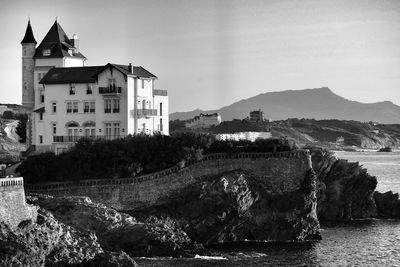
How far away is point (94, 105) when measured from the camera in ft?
300

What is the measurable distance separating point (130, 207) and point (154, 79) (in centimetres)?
1942

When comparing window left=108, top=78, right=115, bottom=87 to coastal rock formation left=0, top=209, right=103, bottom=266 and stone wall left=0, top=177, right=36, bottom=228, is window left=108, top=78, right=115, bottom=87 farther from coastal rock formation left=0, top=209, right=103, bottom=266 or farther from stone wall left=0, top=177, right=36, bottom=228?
stone wall left=0, top=177, right=36, bottom=228

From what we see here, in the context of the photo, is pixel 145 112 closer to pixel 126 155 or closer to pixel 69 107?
pixel 69 107

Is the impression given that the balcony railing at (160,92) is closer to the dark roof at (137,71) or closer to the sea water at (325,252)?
the dark roof at (137,71)

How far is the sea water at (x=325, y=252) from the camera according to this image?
220 ft

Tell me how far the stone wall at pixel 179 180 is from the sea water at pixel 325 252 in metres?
6.78

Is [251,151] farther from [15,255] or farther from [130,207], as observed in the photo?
[15,255]

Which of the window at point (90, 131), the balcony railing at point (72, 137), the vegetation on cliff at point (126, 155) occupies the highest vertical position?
the window at point (90, 131)

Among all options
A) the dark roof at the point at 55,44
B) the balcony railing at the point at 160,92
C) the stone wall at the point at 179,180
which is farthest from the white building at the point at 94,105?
the stone wall at the point at 179,180

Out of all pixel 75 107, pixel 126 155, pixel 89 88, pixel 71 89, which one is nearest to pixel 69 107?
pixel 75 107

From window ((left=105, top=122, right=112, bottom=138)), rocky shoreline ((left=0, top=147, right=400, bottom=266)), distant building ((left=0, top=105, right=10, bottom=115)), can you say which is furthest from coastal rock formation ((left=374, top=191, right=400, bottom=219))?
distant building ((left=0, top=105, right=10, bottom=115))

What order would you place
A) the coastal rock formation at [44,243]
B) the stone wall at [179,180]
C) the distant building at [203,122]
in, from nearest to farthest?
the coastal rock formation at [44,243] → the stone wall at [179,180] → the distant building at [203,122]

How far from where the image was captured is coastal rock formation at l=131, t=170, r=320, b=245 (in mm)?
77062

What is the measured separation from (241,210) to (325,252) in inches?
348
